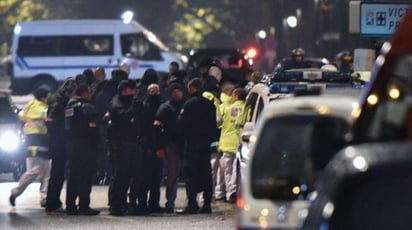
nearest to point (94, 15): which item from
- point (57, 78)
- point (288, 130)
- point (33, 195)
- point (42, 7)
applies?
point (42, 7)

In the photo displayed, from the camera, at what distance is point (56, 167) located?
19.0 metres

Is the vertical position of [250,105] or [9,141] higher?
[250,105]

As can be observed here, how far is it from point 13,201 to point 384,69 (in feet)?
44.6

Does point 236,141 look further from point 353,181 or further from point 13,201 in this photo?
point 353,181

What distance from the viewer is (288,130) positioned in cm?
894

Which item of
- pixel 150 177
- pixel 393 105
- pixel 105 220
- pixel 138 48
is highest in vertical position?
pixel 138 48

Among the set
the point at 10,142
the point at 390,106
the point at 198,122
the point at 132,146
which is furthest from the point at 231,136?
the point at 390,106

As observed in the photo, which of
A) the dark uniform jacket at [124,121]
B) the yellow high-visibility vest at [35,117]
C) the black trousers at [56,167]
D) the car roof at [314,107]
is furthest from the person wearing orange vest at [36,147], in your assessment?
the car roof at [314,107]

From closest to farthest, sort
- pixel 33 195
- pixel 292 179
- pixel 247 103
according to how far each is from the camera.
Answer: pixel 292 179 < pixel 247 103 < pixel 33 195

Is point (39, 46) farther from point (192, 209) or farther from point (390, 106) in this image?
point (390, 106)

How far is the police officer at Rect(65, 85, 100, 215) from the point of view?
18250 millimetres

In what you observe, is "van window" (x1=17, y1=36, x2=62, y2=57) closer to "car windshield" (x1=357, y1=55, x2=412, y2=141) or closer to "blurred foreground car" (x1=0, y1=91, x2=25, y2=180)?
"blurred foreground car" (x1=0, y1=91, x2=25, y2=180)

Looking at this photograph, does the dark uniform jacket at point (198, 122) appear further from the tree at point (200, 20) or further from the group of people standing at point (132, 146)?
the tree at point (200, 20)

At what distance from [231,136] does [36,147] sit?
8.83ft
